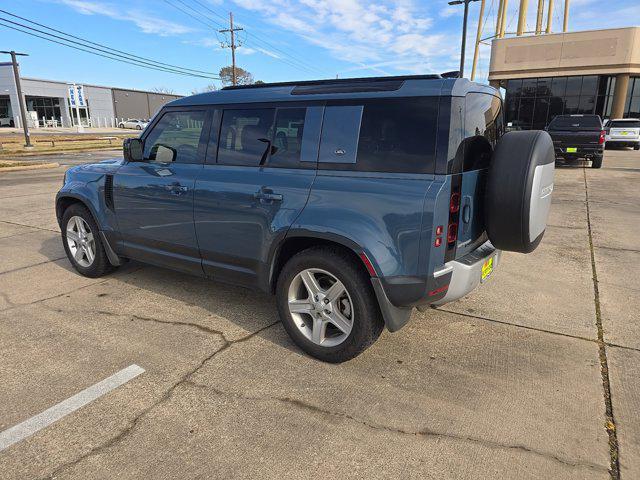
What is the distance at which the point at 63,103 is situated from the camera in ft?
208

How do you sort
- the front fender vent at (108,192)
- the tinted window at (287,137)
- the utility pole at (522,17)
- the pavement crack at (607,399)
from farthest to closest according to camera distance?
the utility pole at (522,17)
the front fender vent at (108,192)
the tinted window at (287,137)
the pavement crack at (607,399)

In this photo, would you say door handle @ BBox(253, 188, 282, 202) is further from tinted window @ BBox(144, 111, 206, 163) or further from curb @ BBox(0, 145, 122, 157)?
curb @ BBox(0, 145, 122, 157)

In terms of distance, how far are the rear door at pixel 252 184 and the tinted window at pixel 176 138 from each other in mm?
225

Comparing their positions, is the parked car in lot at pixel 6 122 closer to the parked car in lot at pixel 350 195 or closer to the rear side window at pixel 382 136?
the parked car in lot at pixel 350 195

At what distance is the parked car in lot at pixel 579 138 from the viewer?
48.2ft

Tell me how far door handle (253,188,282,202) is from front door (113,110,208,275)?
2.34 feet

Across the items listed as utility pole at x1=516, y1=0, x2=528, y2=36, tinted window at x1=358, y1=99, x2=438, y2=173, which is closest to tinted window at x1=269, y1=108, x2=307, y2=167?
tinted window at x1=358, y1=99, x2=438, y2=173

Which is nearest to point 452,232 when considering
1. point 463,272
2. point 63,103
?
point 463,272

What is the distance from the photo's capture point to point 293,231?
123 inches

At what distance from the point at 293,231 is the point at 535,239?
5.55 ft

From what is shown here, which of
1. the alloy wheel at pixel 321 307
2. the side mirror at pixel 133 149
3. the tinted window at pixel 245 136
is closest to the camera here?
the alloy wheel at pixel 321 307

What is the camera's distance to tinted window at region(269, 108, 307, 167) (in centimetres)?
325

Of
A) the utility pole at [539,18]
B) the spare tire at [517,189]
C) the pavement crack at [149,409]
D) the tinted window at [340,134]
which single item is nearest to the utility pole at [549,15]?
the utility pole at [539,18]

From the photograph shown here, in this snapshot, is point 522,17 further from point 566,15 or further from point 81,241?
point 81,241
